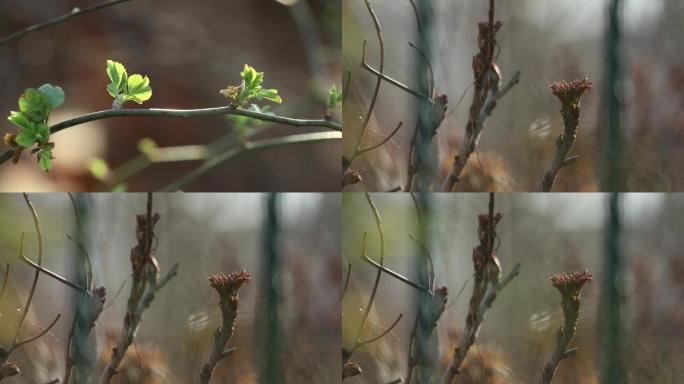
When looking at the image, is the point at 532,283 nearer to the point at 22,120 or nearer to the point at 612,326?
the point at 612,326

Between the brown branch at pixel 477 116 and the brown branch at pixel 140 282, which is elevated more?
the brown branch at pixel 477 116

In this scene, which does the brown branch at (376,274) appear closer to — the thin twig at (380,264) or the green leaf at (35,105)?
the thin twig at (380,264)

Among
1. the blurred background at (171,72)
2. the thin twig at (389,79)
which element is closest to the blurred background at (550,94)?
the thin twig at (389,79)

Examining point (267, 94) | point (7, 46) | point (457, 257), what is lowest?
point (457, 257)

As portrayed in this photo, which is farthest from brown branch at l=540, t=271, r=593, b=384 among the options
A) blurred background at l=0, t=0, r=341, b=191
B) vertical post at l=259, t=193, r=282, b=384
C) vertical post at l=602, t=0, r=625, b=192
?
blurred background at l=0, t=0, r=341, b=191

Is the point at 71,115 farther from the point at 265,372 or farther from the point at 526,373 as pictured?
the point at 526,373

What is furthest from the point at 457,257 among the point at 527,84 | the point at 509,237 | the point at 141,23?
the point at 141,23
